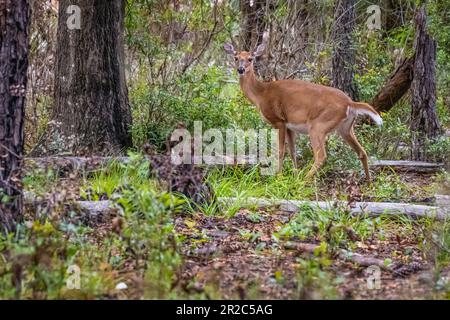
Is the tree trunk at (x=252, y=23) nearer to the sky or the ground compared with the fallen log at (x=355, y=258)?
nearer to the sky

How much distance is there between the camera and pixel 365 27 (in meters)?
13.6

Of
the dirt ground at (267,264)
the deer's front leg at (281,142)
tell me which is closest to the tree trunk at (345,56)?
the deer's front leg at (281,142)

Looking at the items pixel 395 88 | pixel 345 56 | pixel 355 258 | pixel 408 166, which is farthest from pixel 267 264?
pixel 345 56

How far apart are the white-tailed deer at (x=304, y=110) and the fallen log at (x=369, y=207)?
1620mm

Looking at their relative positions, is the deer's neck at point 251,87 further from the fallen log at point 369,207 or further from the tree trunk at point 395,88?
the fallen log at point 369,207

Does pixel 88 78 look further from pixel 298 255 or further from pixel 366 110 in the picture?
pixel 298 255

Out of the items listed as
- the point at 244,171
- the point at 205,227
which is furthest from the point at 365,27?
the point at 205,227

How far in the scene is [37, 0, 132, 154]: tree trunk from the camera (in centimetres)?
852

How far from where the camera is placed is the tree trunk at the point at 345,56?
11617 mm

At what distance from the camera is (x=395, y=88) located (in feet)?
37.6

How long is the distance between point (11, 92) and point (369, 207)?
345cm
